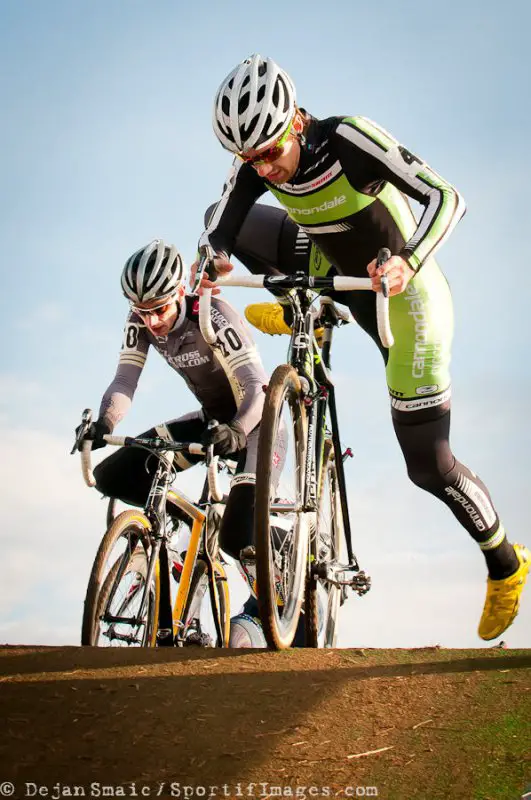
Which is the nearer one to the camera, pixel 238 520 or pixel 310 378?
pixel 310 378

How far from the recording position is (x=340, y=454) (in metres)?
7.57

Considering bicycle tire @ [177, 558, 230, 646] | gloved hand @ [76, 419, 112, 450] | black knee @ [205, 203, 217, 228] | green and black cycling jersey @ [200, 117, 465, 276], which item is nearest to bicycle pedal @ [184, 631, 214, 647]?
bicycle tire @ [177, 558, 230, 646]

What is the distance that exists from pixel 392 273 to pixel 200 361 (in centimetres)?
291

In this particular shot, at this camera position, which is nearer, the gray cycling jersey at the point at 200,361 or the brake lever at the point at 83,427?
the brake lever at the point at 83,427

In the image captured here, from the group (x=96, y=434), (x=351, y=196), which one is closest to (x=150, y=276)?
(x=96, y=434)

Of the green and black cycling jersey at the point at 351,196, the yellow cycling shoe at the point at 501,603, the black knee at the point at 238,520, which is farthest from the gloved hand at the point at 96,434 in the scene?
the yellow cycling shoe at the point at 501,603

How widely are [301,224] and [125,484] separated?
249 centimetres

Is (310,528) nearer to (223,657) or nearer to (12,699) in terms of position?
(223,657)

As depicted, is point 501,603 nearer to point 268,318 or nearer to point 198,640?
point 198,640

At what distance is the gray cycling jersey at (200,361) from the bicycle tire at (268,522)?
134 cm

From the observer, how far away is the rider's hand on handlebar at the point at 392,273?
5688mm

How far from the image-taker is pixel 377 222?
275 inches

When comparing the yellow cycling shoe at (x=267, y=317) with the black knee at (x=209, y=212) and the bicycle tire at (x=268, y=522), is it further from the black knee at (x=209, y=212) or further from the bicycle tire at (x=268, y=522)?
the bicycle tire at (x=268, y=522)

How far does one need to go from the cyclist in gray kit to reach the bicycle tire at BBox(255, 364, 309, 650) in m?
0.92
